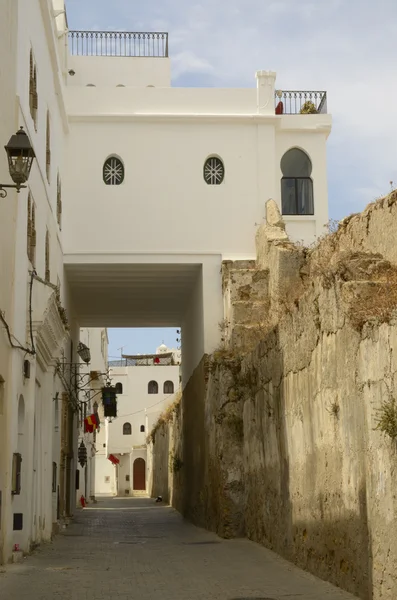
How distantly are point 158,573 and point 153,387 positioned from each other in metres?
58.8

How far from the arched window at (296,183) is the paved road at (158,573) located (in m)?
8.97

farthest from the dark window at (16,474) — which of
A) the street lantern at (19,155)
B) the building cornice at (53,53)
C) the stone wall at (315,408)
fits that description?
the building cornice at (53,53)

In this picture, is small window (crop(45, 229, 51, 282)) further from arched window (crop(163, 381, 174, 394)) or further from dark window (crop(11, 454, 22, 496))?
arched window (crop(163, 381, 174, 394))

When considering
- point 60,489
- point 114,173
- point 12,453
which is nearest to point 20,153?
point 12,453

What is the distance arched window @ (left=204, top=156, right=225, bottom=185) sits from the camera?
2338 centimetres

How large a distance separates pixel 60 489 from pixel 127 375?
46937mm

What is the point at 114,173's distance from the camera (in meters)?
23.2

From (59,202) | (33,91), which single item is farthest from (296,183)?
(33,91)

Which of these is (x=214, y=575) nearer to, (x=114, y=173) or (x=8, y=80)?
(x=8, y=80)

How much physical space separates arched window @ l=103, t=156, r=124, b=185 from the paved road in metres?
8.85

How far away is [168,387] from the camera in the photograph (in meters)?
71.7

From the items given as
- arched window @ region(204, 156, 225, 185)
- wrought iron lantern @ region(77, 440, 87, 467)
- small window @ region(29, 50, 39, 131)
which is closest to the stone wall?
arched window @ region(204, 156, 225, 185)

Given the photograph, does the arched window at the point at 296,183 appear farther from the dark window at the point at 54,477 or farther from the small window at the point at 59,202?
the dark window at the point at 54,477

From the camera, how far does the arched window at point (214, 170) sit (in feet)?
76.7
